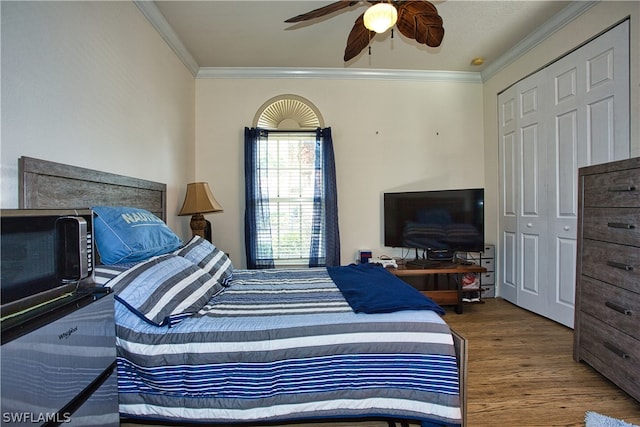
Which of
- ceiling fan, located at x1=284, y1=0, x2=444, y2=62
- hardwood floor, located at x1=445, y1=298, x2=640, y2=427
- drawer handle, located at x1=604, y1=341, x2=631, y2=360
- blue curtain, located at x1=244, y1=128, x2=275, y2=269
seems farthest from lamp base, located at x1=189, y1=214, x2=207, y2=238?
drawer handle, located at x1=604, y1=341, x2=631, y2=360

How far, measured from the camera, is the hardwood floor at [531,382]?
5.34ft

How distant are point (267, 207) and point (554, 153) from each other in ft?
9.80

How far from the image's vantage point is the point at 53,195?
142cm

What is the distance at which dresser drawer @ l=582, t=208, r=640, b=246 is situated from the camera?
5.50 feet

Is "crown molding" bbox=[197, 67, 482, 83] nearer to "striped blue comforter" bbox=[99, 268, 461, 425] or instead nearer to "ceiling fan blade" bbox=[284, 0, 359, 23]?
"ceiling fan blade" bbox=[284, 0, 359, 23]

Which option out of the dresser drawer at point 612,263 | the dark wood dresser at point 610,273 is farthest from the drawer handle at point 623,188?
the dresser drawer at point 612,263

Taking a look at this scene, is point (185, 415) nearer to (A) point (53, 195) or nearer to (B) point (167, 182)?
(A) point (53, 195)

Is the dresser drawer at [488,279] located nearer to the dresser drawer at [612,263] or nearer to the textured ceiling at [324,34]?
the dresser drawer at [612,263]

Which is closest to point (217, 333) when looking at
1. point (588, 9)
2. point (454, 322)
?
point (454, 322)

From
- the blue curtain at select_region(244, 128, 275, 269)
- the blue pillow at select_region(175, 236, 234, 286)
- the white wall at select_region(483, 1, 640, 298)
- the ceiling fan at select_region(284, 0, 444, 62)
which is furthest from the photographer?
the blue curtain at select_region(244, 128, 275, 269)

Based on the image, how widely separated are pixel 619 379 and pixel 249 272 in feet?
8.12

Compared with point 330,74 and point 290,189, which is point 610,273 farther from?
point 330,74

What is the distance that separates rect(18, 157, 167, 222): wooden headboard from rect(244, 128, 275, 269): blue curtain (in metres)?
1.31

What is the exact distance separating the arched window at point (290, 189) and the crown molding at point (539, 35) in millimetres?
2096
